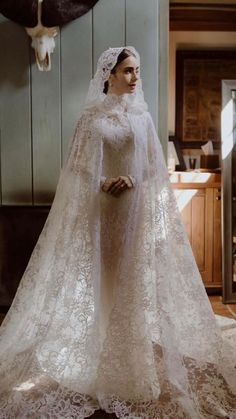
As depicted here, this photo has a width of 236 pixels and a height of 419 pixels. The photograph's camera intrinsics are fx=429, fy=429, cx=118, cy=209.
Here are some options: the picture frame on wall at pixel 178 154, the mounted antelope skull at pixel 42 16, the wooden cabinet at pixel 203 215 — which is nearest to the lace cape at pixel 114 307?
the mounted antelope skull at pixel 42 16

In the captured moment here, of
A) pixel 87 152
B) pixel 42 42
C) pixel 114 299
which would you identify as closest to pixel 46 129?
pixel 42 42

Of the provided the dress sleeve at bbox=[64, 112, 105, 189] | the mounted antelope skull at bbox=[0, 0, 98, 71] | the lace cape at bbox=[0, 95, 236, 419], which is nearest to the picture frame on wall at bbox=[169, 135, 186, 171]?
the mounted antelope skull at bbox=[0, 0, 98, 71]

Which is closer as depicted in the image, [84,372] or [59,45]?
[84,372]

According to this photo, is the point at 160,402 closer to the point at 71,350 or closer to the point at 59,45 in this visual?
the point at 71,350

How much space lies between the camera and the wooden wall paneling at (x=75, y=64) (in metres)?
2.40

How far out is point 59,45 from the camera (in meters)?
2.41

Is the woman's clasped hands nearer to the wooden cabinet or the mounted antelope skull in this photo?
the mounted antelope skull

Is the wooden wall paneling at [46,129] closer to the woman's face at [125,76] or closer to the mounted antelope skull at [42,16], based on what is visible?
the mounted antelope skull at [42,16]

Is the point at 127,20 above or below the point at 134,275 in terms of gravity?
above

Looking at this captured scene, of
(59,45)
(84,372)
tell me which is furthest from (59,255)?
(59,45)

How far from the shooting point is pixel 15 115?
244cm

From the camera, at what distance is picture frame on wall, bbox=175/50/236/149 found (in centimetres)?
353

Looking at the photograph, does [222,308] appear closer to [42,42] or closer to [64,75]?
[64,75]

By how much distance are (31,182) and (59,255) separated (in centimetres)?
80
